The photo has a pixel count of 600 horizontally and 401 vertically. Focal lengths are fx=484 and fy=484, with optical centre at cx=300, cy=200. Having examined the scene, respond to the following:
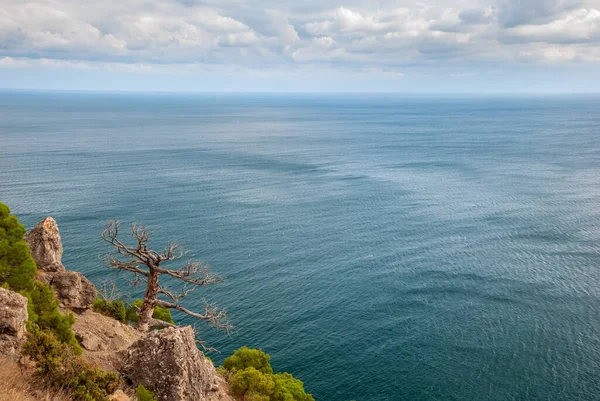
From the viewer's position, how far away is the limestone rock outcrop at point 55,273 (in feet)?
125

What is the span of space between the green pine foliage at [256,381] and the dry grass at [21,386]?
19.2 meters

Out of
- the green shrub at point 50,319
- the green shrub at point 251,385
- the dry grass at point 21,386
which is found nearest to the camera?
the dry grass at point 21,386

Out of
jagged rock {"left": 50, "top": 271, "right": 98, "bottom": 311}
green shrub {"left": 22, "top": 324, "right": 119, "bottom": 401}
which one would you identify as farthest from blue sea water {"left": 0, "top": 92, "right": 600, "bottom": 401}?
green shrub {"left": 22, "top": 324, "right": 119, "bottom": 401}

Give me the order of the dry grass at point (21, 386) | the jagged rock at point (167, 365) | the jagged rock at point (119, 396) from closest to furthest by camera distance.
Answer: the dry grass at point (21, 386), the jagged rock at point (119, 396), the jagged rock at point (167, 365)

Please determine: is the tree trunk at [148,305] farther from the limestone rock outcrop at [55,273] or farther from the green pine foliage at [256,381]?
the green pine foliage at [256,381]

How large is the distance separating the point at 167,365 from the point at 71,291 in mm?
13524

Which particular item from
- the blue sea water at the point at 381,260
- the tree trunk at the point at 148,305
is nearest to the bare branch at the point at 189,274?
the tree trunk at the point at 148,305

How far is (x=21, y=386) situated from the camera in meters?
24.0

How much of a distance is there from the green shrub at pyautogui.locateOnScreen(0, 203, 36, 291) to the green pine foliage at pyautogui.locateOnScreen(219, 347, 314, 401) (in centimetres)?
1856

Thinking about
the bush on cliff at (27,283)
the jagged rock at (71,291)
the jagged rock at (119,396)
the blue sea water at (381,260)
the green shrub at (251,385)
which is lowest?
A: the blue sea water at (381,260)

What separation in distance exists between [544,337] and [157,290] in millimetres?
53162

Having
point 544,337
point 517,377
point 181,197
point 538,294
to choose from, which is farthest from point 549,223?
point 181,197

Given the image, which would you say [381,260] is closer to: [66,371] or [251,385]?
[251,385]

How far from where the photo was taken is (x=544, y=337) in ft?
218
